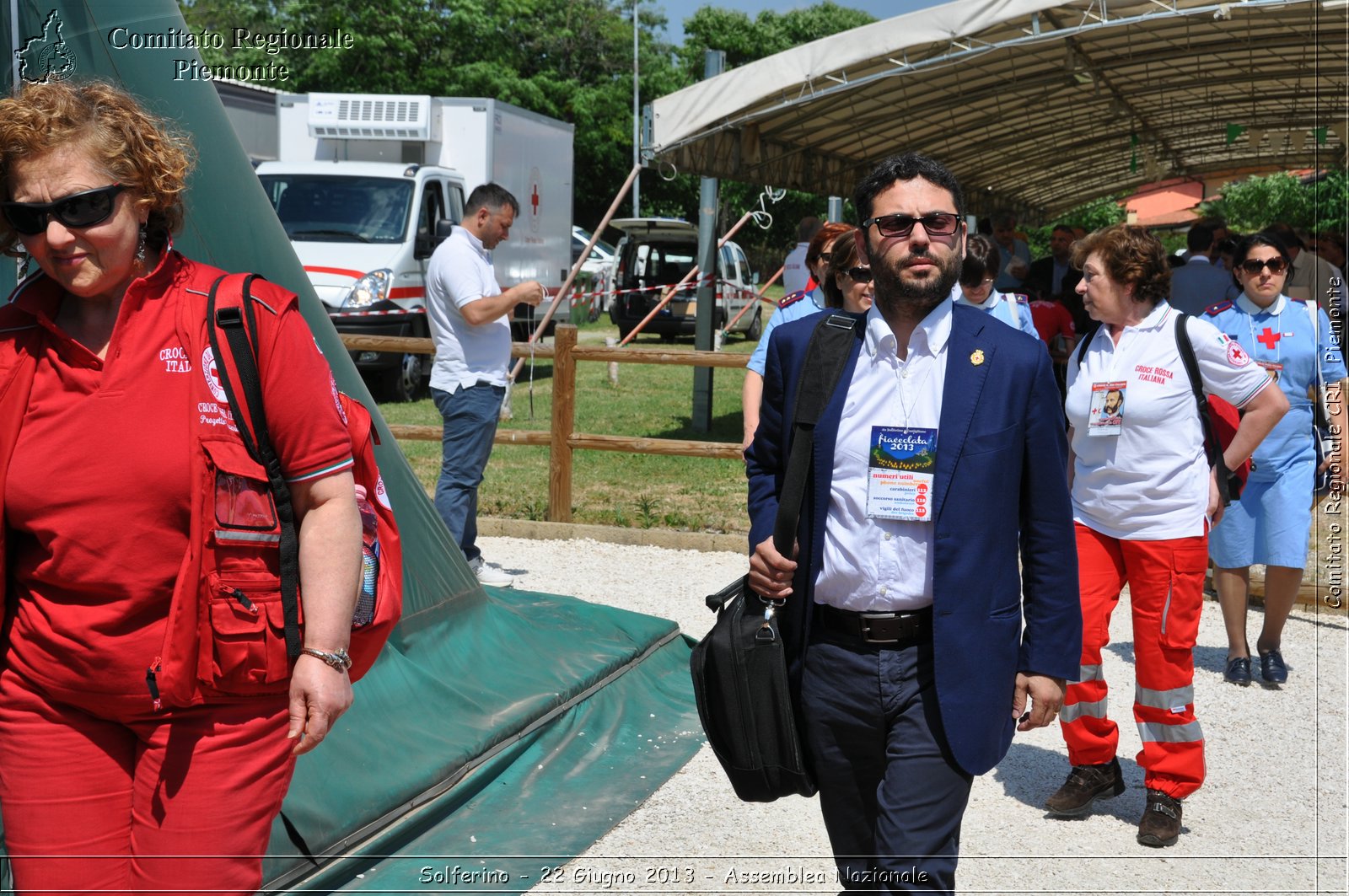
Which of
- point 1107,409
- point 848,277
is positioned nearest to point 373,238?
point 848,277

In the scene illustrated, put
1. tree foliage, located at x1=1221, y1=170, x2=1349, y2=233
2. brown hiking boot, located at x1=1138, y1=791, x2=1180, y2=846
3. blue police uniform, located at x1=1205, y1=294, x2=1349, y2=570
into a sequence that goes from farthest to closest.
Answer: tree foliage, located at x1=1221, y1=170, x2=1349, y2=233
blue police uniform, located at x1=1205, y1=294, x2=1349, y2=570
brown hiking boot, located at x1=1138, y1=791, x2=1180, y2=846

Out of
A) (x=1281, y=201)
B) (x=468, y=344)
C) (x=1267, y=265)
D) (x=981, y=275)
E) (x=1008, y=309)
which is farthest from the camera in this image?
(x=1281, y=201)

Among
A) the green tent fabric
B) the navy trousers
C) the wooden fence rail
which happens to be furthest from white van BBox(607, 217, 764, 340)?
the navy trousers

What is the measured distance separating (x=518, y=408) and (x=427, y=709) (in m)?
10.5

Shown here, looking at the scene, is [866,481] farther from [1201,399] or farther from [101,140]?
[1201,399]

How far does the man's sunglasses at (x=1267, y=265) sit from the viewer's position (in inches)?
235

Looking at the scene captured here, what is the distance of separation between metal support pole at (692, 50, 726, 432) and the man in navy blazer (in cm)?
1049

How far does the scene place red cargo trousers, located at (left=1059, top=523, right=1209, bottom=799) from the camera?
435cm

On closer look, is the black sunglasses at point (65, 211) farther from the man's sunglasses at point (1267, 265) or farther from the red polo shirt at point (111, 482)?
the man's sunglasses at point (1267, 265)

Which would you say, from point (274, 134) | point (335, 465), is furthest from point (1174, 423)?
point (274, 134)

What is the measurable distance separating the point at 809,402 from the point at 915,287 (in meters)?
0.32

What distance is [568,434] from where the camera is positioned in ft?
29.1

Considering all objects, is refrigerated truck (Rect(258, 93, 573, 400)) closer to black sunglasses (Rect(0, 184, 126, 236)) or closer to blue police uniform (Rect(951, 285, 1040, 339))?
blue police uniform (Rect(951, 285, 1040, 339))

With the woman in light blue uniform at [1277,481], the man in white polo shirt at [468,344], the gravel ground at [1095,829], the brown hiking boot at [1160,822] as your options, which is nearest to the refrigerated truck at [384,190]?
the man in white polo shirt at [468,344]
